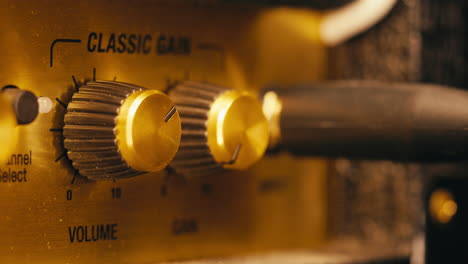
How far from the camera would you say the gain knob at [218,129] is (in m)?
A: 0.45

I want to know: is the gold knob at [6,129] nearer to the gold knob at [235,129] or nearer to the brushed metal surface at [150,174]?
the brushed metal surface at [150,174]

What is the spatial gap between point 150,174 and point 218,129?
7 cm

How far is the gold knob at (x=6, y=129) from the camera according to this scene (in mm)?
398

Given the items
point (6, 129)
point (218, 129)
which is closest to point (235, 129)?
point (218, 129)

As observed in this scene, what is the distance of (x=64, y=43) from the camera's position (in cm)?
44

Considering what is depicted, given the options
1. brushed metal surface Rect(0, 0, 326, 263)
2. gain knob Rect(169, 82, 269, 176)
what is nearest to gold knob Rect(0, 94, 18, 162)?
brushed metal surface Rect(0, 0, 326, 263)

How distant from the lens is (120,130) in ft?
1.32

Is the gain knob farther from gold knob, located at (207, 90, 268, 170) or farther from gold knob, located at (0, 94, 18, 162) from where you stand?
gold knob, located at (0, 94, 18, 162)

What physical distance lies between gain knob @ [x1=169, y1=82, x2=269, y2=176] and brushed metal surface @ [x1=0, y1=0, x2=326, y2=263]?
0.03 m

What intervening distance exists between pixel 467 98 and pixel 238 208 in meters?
0.20

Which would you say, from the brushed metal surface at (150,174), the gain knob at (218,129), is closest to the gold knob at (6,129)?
Answer: the brushed metal surface at (150,174)

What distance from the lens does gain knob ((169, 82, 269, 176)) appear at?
0.45 m

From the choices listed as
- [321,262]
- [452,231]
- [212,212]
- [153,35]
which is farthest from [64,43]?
[452,231]

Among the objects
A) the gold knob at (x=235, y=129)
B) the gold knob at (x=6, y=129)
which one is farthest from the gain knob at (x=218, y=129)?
the gold knob at (x=6, y=129)
